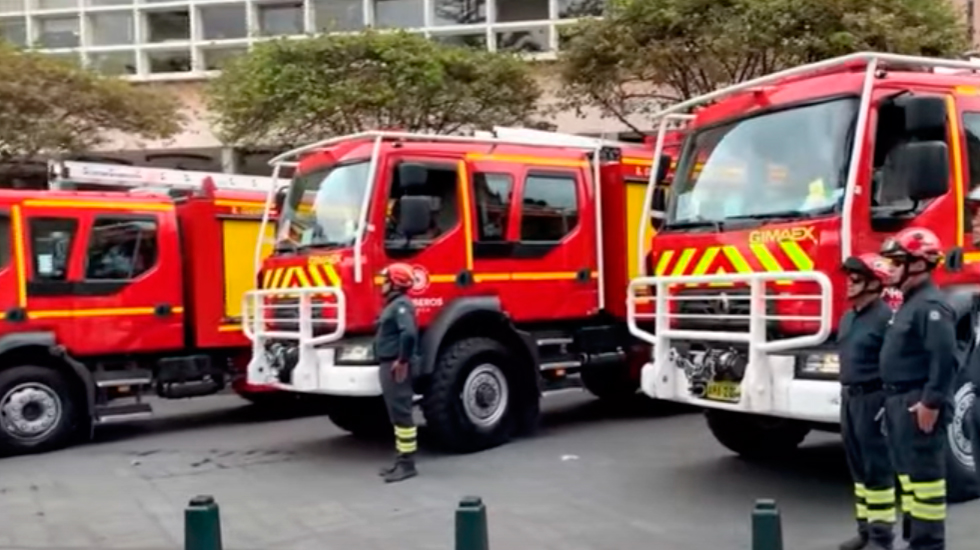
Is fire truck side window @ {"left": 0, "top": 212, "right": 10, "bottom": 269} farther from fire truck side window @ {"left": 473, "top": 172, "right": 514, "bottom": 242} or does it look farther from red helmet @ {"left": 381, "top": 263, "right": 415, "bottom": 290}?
fire truck side window @ {"left": 473, "top": 172, "right": 514, "bottom": 242}

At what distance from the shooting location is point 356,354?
10016 mm

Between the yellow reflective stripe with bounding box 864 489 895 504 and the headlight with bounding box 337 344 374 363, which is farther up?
the headlight with bounding box 337 344 374 363

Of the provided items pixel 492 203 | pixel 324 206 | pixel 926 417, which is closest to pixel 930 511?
pixel 926 417

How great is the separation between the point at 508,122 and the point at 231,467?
431 inches

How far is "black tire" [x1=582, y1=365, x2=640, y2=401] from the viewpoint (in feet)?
40.1

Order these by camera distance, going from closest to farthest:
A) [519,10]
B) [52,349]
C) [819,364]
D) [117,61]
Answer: [819,364] < [52,349] < [519,10] < [117,61]

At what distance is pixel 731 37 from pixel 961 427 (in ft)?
31.9

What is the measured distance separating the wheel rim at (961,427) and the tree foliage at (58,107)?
15059 mm

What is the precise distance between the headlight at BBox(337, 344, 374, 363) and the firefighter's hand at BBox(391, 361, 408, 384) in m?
0.65

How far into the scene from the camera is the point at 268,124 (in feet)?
64.2

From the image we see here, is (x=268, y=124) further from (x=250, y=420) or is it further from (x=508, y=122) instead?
(x=250, y=420)

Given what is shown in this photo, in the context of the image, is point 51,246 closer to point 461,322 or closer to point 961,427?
point 461,322

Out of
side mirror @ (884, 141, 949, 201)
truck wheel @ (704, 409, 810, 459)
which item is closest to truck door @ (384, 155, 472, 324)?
truck wheel @ (704, 409, 810, 459)

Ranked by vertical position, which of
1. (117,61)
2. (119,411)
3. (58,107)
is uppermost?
(117,61)
